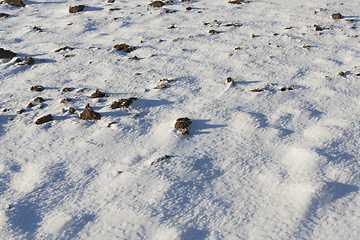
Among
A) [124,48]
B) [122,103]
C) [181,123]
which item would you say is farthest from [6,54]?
[181,123]

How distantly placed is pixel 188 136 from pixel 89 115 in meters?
1.36

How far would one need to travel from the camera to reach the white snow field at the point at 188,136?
92.0 inches

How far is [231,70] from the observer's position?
4539 mm

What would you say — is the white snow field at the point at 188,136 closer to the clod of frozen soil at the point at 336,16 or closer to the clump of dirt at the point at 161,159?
the clump of dirt at the point at 161,159

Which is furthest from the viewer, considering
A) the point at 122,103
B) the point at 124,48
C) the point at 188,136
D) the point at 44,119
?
the point at 124,48

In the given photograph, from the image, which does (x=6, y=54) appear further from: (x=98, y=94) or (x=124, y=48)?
(x=98, y=94)

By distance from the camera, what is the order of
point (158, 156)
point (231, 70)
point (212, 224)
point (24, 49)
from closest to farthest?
point (212, 224)
point (158, 156)
point (231, 70)
point (24, 49)

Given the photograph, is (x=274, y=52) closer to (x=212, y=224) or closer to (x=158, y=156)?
(x=158, y=156)

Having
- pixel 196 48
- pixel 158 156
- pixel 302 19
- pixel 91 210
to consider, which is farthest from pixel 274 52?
pixel 91 210

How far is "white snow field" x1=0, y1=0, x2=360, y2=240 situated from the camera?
2.34 metres

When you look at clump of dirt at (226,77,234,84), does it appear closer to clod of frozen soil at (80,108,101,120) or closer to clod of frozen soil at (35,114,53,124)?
clod of frozen soil at (80,108,101,120)

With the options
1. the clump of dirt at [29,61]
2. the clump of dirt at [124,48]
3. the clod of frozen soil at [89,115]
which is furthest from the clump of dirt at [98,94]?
the clump of dirt at [29,61]

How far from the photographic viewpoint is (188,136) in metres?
3.22

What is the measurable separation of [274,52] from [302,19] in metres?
2.03
